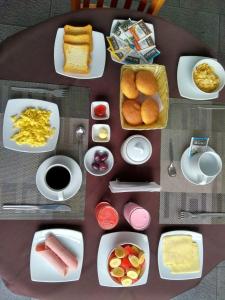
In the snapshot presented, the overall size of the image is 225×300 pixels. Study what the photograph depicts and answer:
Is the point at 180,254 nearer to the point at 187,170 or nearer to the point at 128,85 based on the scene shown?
the point at 187,170

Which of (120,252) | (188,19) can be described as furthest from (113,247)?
(188,19)

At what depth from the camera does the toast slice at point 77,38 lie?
984 mm

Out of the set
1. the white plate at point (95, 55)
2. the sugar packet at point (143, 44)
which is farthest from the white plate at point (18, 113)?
the sugar packet at point (143, 44)

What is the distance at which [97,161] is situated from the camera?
98 cm

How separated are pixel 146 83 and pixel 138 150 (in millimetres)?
198

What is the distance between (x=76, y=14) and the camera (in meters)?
1.01

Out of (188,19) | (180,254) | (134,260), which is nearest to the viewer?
(134,260)

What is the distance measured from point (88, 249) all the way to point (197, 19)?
131cm

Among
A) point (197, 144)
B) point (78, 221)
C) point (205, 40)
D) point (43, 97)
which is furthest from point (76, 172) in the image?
point (205, 40)

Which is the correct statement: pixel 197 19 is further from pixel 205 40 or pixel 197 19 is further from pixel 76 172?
pixel 76 172

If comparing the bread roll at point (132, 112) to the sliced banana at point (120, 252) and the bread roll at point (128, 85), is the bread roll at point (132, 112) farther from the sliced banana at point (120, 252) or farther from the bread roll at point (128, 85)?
the sliced banana at point (120, 252)

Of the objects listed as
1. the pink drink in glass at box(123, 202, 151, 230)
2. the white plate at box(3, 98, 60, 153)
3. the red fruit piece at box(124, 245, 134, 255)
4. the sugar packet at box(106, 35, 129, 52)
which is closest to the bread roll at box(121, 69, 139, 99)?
the sugar packet at box(106, 35, 129, 52)

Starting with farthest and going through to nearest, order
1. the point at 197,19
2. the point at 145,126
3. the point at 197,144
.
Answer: the point at 197,19, the point at 197,144, the point at 145,126

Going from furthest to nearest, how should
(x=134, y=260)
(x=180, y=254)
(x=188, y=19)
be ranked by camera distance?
(x=188, y=19)
(x=180, y=254)
(x=134, y=260)
